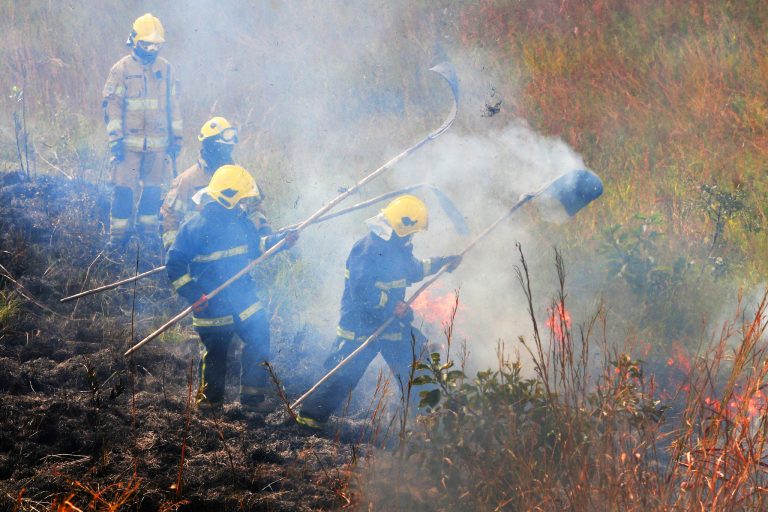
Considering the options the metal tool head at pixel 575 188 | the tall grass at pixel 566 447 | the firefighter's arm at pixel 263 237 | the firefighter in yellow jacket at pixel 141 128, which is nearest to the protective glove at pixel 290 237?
the firefighter's arm at pixel 263 237

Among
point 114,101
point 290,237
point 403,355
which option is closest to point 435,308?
point 403,355

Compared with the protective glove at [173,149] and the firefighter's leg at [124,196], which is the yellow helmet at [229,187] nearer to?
the firefighter's leg at [124,196]

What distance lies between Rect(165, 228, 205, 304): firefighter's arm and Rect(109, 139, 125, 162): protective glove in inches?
101

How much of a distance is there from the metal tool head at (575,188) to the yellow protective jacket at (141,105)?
3.95 meters

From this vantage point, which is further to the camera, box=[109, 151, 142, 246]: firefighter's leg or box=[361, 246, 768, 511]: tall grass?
box=[109, 151, 142, 246]: firefighter's leg

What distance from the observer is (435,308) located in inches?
281

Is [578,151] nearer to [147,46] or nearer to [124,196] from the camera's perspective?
[147,46]

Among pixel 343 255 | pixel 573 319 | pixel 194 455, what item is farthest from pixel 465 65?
pixel 194 455

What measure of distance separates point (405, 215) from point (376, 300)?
2.08 ft

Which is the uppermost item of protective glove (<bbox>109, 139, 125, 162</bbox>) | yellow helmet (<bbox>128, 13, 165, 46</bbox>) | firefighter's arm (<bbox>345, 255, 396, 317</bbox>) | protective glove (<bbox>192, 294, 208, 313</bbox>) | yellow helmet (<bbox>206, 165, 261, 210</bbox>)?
yellow helmet (<bbox>128, 13, 165, 46</bbox>)

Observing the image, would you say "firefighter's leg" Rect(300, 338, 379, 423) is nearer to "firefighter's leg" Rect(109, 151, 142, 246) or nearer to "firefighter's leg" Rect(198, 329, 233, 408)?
"firefighter's leg" Rect(198, 329, 233, 408)

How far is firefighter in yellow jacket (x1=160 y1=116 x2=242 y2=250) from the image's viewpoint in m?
6.50

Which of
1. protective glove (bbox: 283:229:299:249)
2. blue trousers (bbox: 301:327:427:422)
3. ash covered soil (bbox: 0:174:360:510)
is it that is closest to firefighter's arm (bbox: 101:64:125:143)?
ash covered soil (bbox: 0:174:360:510)

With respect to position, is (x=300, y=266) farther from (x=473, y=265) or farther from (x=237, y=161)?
(x=237, y=161)
